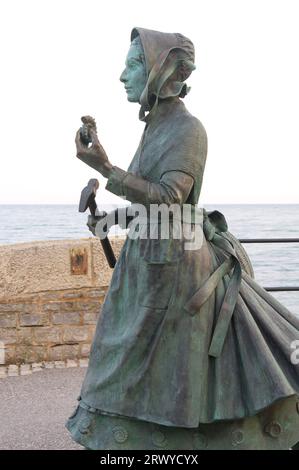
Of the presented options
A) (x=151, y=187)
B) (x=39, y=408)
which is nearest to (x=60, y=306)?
(x=39, y=408)

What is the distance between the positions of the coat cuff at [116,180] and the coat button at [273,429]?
1200 mm

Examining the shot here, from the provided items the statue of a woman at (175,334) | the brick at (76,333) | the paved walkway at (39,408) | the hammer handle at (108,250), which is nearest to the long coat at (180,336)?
the statue of a woman at (175,334)

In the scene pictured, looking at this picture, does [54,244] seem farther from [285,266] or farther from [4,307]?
[285,266]

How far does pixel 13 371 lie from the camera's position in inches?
252

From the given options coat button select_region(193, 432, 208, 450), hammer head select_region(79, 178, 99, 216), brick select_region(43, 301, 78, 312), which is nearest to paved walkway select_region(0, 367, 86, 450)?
brick select_region(43, 301, 78, 312)

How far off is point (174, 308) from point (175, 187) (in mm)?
522

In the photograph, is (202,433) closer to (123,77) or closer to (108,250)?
(108,250)

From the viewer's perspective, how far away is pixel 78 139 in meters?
3.36

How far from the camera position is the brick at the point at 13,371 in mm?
6316

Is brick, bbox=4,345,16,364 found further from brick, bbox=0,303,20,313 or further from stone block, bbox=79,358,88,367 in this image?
stone block, bbox=79,358,88,367

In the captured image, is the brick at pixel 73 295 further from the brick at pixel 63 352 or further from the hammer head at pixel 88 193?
the hammer head at pixel 88 193

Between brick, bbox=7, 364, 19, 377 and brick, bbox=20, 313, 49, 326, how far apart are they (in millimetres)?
357

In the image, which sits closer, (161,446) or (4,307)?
(161,446)
